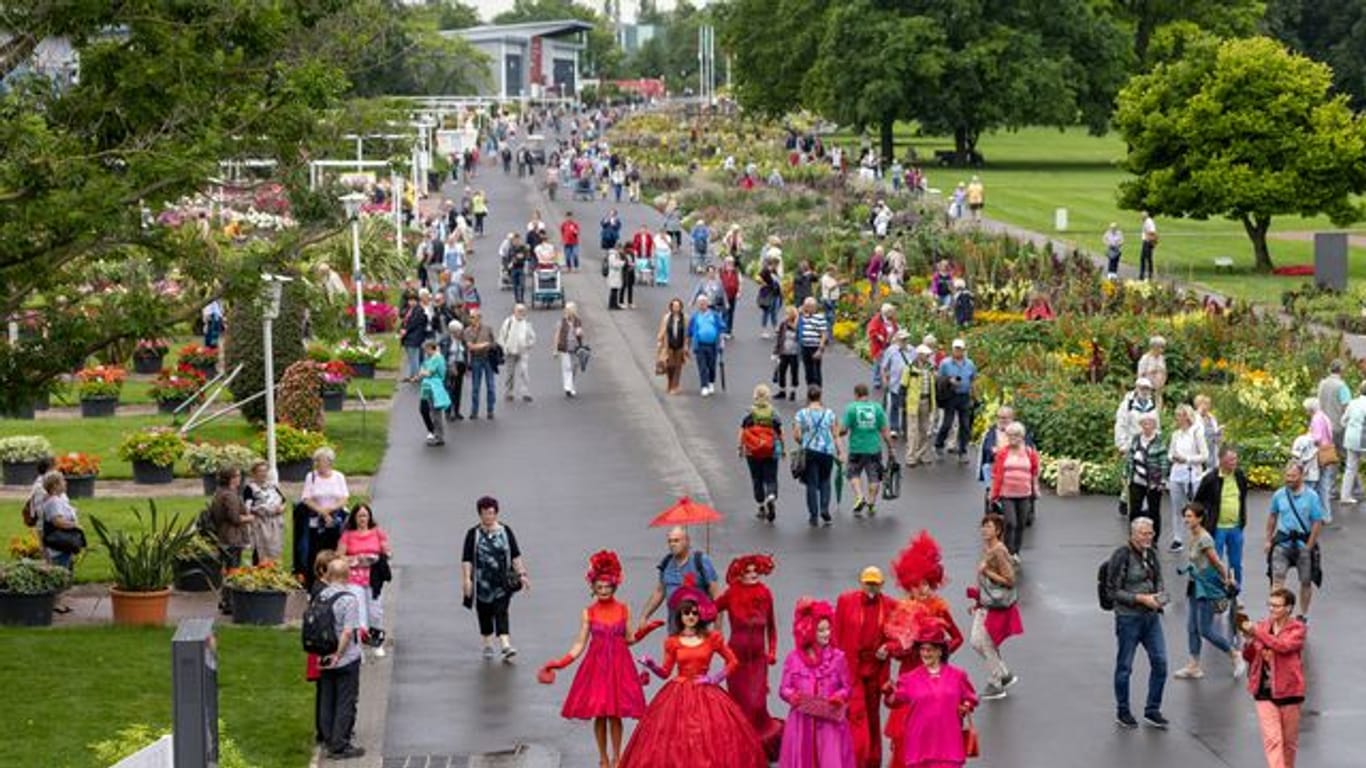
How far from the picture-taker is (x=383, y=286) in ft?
157

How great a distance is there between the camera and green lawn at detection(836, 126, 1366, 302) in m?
54.9

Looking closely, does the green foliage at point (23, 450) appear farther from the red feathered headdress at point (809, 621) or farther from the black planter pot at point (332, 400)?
the red feathered headdress at point (809, 621)

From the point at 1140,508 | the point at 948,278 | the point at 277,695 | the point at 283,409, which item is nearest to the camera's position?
the point at 277,695

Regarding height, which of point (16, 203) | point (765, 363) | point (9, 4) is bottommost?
point (765, 363)

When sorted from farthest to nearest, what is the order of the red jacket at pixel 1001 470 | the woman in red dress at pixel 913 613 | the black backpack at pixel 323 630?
1. the red jacket at pixel 1001 470
2. the black backpack at pixel 323 630
3. the woman in red dress at pixel 913 613

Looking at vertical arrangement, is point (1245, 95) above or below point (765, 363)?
above

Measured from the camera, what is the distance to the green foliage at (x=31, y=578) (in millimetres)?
20406

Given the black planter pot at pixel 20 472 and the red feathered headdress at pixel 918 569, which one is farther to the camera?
the black planter pot at pixel 20 472

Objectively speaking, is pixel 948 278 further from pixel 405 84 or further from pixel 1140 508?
pixel 405 84

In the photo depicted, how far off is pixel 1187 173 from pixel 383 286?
1850 centimetres

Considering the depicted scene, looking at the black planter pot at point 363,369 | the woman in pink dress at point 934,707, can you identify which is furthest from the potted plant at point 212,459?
the woman in pink dress at point 934,707

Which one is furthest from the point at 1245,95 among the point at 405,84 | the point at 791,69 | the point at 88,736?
the point at 405,84

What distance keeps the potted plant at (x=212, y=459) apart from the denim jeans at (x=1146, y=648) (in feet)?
40.0

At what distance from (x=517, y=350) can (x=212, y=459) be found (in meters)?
7.60
